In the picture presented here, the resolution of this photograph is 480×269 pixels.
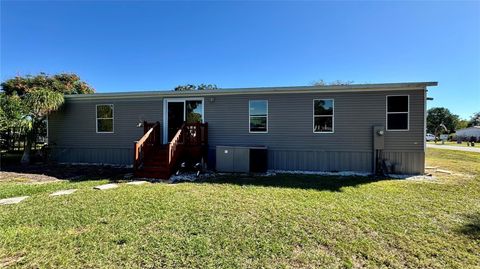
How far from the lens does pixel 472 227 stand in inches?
149

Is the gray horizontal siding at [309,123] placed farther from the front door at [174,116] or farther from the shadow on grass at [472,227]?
the shadow on grass at [472,227]

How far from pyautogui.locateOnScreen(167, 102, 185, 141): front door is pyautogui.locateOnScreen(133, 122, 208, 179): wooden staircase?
1.73 feet

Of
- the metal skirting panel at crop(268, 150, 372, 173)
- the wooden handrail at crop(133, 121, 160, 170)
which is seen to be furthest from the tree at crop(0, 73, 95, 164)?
the metal skirting panel at crop(268, 150, 372, 173)

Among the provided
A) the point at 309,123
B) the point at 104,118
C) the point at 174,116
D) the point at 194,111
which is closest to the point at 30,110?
the point at 104,118

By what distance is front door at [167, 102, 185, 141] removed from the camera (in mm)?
10020

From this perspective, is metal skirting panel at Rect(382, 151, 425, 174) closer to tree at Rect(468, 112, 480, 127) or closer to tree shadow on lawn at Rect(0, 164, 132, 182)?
tree shadow on lawn at Rect(0, 164, 132, 182)

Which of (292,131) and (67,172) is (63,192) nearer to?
(67,172)

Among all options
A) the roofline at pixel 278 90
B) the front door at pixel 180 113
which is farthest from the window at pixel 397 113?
the front door at pixel 180 113

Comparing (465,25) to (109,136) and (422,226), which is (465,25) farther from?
(109,136)

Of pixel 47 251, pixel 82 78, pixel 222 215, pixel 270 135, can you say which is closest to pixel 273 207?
pixel 222 215

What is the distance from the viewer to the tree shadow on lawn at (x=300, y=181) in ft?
20.9

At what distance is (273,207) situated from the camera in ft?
14.9

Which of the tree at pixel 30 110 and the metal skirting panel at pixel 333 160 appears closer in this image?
the metal skirting panel at pixel 333 160

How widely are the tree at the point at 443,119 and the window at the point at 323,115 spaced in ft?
218
